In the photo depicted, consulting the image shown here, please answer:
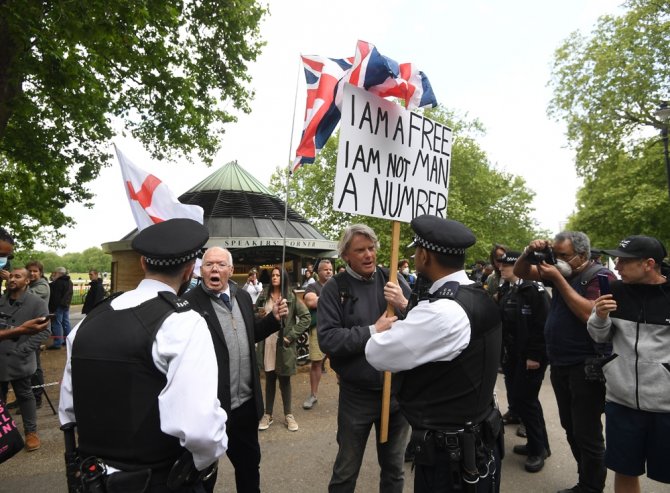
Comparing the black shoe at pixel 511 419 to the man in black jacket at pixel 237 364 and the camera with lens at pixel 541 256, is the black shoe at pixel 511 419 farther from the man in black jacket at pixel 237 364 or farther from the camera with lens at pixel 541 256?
the man in black jacket at pixel 237 364

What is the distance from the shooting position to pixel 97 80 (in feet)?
29.1

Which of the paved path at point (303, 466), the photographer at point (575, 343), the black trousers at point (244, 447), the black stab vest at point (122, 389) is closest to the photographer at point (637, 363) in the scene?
the photographer at point (575, 343)

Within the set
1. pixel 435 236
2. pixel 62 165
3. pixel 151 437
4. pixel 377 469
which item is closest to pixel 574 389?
pixel 377 469

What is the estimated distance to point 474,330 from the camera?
7.18 feet

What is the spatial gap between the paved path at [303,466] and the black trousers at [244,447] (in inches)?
31.4

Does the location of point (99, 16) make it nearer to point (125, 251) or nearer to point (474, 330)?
point (474, 330)

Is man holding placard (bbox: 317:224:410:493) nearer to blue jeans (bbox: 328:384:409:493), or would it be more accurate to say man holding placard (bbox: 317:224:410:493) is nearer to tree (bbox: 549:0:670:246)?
blue jeans (bbox: 328:384:409:493)

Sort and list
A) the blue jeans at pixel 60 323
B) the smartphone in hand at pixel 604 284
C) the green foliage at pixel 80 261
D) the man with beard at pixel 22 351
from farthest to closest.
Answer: the green foliage at pixel 80 261 < the blue jeans at pixel 60 323 < the man with beard at pixel 22 351 < the smartphone in hand at pixel 604 284

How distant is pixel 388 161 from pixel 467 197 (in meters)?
30.4

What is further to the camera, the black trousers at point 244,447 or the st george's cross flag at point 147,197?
the st george's cross flag at point 147,197

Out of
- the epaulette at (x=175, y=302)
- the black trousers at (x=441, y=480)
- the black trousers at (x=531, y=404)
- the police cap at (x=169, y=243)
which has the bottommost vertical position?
the black trousers at (x=531, y=404)

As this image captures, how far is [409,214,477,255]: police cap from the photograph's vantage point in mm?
2346

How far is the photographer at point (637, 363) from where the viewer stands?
2.81 metres

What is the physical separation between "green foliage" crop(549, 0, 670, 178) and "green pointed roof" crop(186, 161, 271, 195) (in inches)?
618
